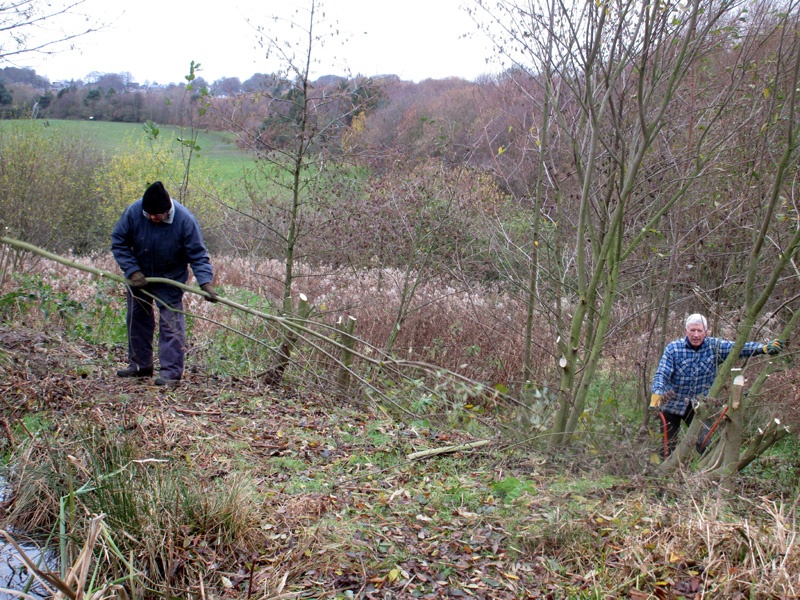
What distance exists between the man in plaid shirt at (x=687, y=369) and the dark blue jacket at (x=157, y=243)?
413 cm

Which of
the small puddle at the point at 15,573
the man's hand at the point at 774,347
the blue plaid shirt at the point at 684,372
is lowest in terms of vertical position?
the small puddle at the point at 15,573

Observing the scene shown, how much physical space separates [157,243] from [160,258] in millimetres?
140

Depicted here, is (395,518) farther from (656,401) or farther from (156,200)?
(156,200)

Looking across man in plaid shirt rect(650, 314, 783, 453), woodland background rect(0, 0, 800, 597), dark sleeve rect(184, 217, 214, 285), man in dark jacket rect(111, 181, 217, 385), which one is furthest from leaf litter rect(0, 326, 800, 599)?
man in plaid shirt rect(650, 314, 783, 453)

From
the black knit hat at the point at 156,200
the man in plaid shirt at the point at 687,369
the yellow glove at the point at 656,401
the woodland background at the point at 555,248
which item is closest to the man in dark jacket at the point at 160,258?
the black knit hat at the point at 156,200

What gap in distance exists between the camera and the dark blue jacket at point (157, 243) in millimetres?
5938

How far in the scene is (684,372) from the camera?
20.0 feet

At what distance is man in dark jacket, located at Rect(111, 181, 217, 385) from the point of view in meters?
5.88

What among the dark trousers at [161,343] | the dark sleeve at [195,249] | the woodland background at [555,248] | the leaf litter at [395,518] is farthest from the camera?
the dark trousers at [161,343]

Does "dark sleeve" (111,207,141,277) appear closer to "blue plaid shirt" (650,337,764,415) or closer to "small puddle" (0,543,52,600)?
"small puddle" (0,543,52,600)

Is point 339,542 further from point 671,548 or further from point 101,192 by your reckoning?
point 101,192

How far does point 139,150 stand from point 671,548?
A: 18.1 meters

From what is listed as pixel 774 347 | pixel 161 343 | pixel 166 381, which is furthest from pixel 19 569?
pixel 774 347

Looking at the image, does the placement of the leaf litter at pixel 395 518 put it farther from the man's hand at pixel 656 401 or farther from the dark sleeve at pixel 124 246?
the man's hand at pixel 656 401
